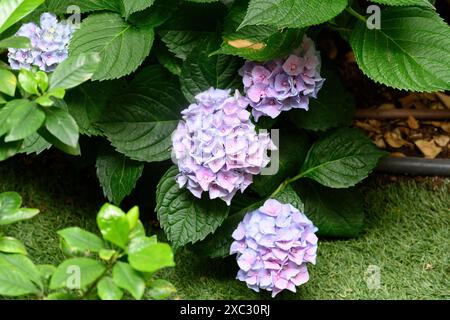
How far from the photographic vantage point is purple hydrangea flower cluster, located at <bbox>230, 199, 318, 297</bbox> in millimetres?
1291

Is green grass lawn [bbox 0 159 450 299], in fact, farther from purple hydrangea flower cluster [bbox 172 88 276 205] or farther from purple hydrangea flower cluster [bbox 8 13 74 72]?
purple hydrangea flower cluster [bbox 8 13 74 72]

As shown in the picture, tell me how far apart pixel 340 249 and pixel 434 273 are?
190 millimetres

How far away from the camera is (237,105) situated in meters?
1.36

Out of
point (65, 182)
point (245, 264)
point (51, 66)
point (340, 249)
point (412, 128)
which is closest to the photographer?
point (245, 264)

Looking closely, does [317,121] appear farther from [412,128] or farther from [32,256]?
[32,256]

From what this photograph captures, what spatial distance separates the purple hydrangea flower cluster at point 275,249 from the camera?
50.8 inches

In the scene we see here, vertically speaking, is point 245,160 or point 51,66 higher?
point 51,66

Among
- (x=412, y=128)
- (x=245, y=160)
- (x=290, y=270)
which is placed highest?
(x=245, y=160)

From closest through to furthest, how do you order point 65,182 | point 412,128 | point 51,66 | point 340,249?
1. point 51,66
2. point 340,249
3. point 65,182
4. point 412,128

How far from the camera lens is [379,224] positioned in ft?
5.22

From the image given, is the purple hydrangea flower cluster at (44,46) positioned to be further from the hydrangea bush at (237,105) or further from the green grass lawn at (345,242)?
the green grass lawn at (345,242)

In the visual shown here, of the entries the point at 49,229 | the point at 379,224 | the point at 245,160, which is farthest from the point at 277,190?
the point at 49,229


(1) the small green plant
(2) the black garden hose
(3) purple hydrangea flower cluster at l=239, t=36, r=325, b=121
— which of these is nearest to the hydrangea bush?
(3) purple hydrangea flower cluster at l=239, t=36, r=325, b=121

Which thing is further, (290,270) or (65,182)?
(65,182)
